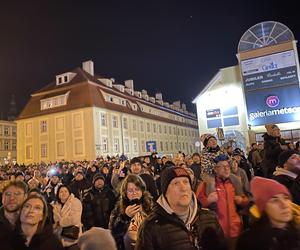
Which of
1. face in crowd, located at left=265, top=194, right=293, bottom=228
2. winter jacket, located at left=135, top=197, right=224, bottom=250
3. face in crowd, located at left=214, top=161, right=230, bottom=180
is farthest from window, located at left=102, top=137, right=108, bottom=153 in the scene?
face in crowd, located at left=265, top=194, right=293, bottom=228

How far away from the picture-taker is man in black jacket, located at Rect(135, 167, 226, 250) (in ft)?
9.36

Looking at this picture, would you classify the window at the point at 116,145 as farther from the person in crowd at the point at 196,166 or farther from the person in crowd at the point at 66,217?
the person in crowd at the point at 66,217

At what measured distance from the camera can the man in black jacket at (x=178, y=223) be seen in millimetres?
2852

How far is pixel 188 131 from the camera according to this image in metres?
71.5

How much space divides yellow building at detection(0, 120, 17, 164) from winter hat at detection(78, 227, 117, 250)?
68.0 meters

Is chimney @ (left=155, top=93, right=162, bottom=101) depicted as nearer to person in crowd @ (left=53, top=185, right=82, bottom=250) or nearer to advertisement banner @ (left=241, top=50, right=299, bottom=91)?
advertisement banner @ (left=241, top=50, right=299, bottom=91)

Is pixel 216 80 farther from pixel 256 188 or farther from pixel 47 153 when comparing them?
pixel 256 188

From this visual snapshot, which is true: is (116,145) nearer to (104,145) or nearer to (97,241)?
(104,145)

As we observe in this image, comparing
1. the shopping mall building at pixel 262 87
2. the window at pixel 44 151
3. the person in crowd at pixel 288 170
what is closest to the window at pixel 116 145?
the window at pixel 44 151

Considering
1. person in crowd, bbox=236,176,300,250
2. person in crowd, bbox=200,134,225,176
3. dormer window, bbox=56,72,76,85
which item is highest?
dormer window, bbox=56,72,76,85

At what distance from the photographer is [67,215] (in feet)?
15.8

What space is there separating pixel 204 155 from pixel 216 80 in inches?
1118

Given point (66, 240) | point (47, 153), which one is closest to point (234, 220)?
point (66, 240)

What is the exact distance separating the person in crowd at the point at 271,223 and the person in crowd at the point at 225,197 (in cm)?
139
